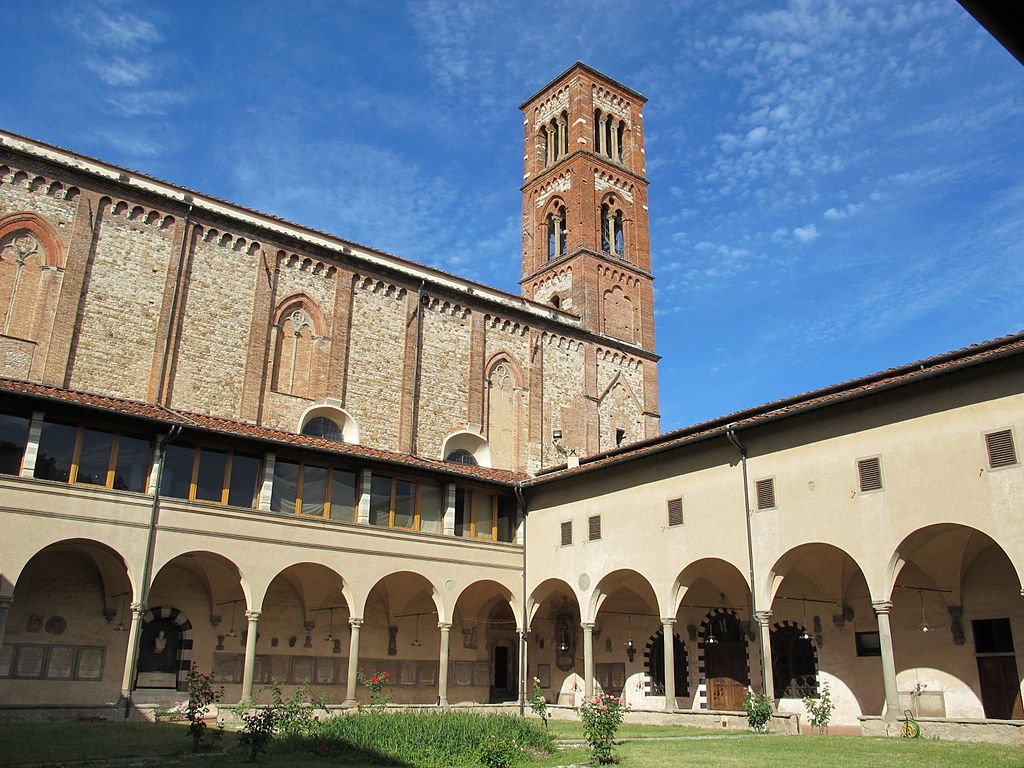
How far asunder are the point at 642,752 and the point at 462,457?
16.1 metres

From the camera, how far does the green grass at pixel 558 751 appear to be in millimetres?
11719

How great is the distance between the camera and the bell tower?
3525cm

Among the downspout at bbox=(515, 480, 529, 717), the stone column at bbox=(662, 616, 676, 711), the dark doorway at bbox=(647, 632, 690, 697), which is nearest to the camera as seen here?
the stone column at bbox=(662, 616, 676, 711)

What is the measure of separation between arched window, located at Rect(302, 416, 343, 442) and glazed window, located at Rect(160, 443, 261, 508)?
15.5 ft

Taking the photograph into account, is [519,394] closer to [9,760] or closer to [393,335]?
[393,335]

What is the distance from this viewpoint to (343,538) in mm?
21797

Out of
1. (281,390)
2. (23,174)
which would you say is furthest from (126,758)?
(23,174)

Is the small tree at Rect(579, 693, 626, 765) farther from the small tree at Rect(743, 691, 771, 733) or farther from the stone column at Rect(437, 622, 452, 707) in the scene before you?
the stone column at Rect(437, 622, 452, 707)

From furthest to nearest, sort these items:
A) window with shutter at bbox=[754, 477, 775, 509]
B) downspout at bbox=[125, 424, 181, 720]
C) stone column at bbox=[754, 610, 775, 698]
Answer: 1. window with shutter at bbox=[754, 477, 775, 509]
2. stone column at bbox=[754, 610, 775, 698]
3. downspout at bbox=[125, 424, 181, 720]

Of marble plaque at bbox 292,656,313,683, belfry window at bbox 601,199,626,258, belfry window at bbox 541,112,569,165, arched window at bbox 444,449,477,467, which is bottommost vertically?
marble plaque at bbox 292,656,313,683

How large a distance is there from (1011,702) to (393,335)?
62.9 feet

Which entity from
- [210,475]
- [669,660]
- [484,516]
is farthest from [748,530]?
[210,475]

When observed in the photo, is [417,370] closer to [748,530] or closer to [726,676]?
[748,530]

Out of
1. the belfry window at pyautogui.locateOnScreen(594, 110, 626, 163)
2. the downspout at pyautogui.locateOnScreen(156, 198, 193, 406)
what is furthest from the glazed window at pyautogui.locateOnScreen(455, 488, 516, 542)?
the belfry window at pyautogui.locateOnScreen(594, 110, 626, 163)
